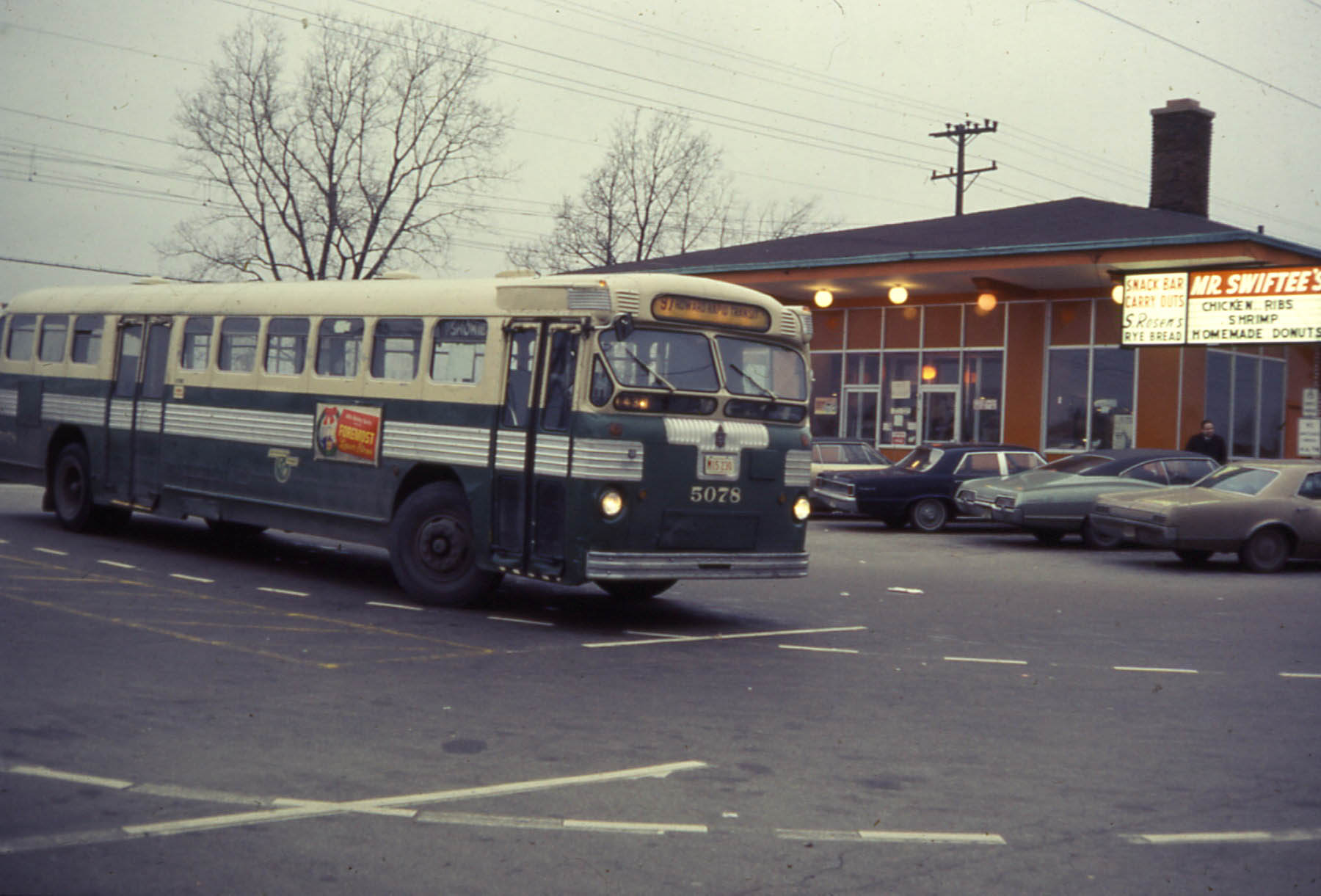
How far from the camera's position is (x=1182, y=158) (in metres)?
34.4

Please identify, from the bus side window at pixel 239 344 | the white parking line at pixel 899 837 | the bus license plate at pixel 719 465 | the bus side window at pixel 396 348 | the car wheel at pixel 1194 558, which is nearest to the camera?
the white parking line at pixel 899 837

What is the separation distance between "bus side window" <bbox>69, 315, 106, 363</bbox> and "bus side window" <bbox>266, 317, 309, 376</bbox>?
3517mm

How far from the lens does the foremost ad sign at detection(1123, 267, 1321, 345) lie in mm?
26750

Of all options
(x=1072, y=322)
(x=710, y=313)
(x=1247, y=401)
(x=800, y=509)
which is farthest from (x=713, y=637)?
(x=1247, y=401)

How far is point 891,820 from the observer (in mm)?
5641

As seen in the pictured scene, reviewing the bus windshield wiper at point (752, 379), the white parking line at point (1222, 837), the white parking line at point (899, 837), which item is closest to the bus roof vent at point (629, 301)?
the bus windshield wiper at point (752, 379)

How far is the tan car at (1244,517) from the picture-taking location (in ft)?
57.5

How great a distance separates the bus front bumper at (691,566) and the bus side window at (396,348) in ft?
9.48

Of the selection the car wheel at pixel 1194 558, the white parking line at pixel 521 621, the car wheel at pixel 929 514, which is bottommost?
the white parking line at pixel 521 621

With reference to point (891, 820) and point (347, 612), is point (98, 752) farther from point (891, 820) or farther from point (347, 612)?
point (347, 612)

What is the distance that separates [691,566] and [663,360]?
1681 millimetres

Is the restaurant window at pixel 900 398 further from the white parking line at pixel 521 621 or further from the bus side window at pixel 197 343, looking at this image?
the white parking line at pixel 521 621

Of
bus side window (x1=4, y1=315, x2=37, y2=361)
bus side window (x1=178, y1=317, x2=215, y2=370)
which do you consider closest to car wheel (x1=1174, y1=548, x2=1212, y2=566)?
bus side window (x1=178, y1=317, x2=215, y2=370)

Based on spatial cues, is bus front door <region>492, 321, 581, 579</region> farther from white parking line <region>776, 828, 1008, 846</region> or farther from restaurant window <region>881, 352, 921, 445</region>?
restaurant window <region>881, 352, 921, 445</region>
